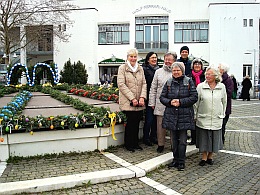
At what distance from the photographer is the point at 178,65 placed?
17.1 feet

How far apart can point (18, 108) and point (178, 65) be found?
3727mm

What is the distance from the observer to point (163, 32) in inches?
1268

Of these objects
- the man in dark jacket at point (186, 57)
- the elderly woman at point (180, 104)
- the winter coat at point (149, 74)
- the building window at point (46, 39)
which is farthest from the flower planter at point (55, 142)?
the building window at point (46, 39)

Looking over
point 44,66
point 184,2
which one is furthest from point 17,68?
point 184,2

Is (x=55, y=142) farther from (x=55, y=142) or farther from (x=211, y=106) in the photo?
(x=211, y=106)

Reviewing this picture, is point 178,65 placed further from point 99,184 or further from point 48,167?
point 48,167

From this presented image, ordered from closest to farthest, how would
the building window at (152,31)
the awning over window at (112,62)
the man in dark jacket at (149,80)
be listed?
the man in dark jacket at (149,80)
the awning over window at (112,62)
the building window at (152,31)

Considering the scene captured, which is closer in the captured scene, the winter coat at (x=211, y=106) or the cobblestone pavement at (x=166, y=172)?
the cobblestone pavement at (x=166, y=172)

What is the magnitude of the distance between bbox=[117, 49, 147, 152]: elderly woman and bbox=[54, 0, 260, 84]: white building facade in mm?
25042

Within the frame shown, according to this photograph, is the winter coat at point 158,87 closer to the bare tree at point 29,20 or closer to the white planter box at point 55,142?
the white planter box at point 55,142

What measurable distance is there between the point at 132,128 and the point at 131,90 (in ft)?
2.59

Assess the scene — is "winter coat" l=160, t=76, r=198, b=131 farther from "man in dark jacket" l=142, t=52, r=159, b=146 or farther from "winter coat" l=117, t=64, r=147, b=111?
"man in dark jacket" l=142, t=52, r=159, b=146

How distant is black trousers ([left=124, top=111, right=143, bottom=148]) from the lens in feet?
19.6

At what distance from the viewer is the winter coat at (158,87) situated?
597 cm
